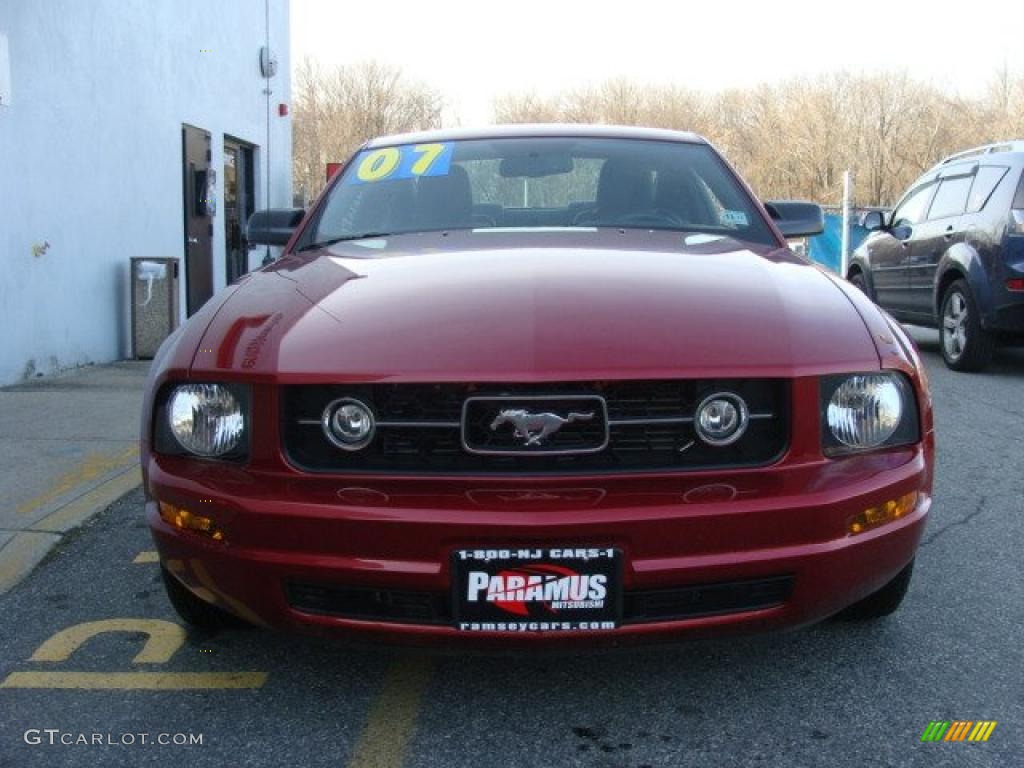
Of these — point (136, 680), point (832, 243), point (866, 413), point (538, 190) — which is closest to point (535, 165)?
point (538, 190)

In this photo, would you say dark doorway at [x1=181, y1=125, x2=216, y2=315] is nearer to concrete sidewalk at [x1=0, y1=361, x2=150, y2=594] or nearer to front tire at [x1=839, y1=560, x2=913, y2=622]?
concrete sidewalk at [x1=0, y1=361, x2=150, y2=594]

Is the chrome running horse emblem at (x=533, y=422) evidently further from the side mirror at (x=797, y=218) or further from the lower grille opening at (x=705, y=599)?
the side mirror at (x=797, y=218)

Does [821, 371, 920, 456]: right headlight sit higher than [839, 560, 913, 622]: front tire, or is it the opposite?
[821, 371, 920, 456]: right headlight

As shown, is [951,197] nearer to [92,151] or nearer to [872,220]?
[872,220]

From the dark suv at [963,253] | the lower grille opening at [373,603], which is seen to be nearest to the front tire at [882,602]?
the lower grille opening at [373,603]

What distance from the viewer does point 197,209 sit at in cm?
1132

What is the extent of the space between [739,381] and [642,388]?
0.22m

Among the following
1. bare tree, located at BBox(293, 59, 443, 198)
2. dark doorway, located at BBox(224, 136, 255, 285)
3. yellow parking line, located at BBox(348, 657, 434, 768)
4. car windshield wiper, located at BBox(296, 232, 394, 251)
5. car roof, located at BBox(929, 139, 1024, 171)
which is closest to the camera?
yellow parking line, located at BBox(348, 657, 434, 768)

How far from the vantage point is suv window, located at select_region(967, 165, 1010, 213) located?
26.2 feet

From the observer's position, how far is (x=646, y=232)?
3.44 m

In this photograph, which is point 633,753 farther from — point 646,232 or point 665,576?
point 646,232

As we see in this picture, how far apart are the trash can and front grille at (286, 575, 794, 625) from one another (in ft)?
24.0

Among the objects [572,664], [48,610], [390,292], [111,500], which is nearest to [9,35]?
[111,500]

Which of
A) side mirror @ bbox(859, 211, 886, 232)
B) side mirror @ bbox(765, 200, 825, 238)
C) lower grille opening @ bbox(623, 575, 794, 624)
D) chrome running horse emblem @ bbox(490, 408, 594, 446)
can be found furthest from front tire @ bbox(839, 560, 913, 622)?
side mirror @ bbox(859, 211, 886, 232)
